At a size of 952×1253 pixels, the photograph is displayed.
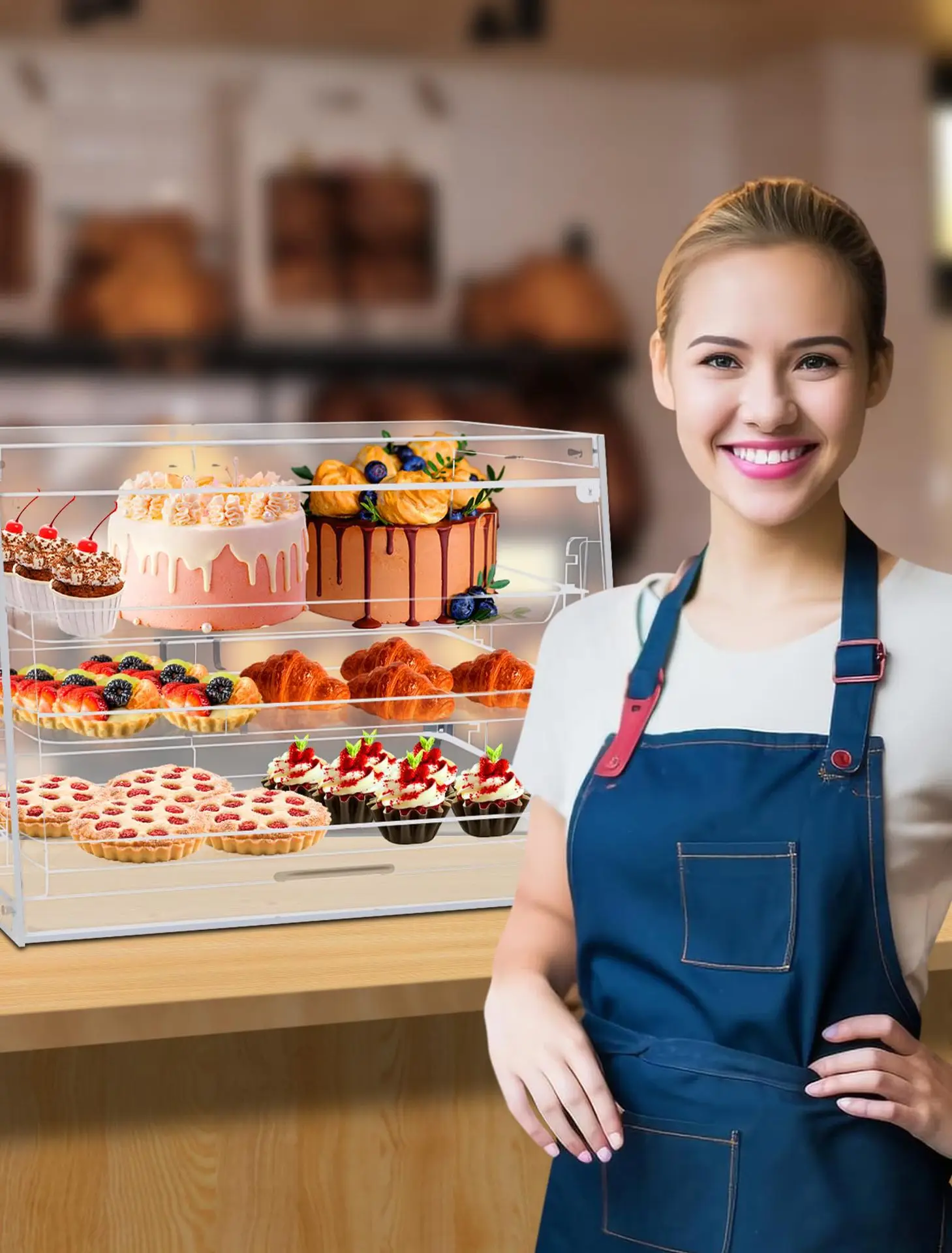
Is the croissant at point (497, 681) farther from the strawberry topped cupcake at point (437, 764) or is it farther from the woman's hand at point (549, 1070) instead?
the woman's hand at point (549, 1070)

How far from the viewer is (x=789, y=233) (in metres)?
0.86

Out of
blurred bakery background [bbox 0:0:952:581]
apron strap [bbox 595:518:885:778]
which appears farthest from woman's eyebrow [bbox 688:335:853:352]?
blurred bakery background [bbox 0:0:952:581]

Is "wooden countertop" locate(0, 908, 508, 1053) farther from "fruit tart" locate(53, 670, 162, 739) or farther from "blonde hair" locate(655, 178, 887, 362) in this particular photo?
"blonde hair" locate(655, 178, 887, 362)

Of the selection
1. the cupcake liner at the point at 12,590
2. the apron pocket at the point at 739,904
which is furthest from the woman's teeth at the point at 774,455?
the cupcake liner at the point at 12,590

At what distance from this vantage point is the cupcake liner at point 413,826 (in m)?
1.72

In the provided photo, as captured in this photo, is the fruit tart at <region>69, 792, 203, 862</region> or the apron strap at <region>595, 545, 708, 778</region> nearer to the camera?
the apron strap at <region>595, 545, 708, 778</region>

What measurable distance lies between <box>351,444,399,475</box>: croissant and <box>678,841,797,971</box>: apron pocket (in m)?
0.98

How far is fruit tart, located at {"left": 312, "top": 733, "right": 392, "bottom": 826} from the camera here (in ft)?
5.65

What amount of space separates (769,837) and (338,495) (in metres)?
1.01

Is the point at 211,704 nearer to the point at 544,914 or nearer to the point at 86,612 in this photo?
the point at 86,612

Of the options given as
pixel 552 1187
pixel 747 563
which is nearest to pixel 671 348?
pixel 747 563

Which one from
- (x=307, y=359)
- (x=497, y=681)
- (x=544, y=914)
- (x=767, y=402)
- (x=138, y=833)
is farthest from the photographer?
(x=307, y=359)

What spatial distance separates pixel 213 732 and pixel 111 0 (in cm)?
126

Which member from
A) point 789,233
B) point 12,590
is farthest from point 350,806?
point 789,233
